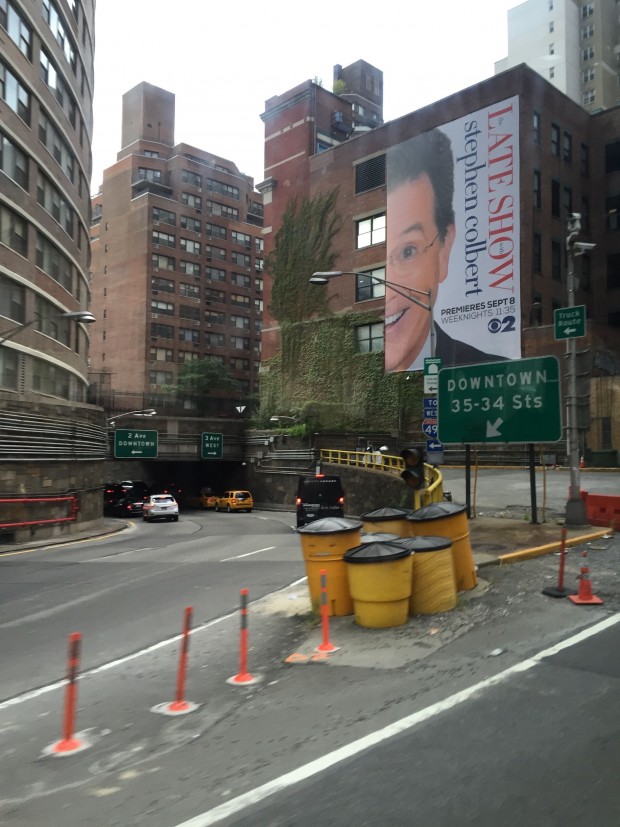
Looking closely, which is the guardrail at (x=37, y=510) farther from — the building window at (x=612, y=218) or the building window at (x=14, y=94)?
the building window at (x=612, y=218)

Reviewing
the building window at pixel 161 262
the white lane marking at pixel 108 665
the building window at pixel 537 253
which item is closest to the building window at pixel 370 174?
the building window at pixel 537 253

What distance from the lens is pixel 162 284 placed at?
286ft

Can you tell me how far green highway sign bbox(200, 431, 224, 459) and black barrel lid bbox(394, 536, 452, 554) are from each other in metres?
44.6

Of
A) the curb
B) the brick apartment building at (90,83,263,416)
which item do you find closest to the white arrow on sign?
the curb

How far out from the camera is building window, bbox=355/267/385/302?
2069 inches

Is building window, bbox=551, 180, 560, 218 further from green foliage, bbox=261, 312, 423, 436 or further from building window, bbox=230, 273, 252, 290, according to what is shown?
building window, bbox=230, 273, 252, 290

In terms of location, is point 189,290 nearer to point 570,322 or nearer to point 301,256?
point 301,256

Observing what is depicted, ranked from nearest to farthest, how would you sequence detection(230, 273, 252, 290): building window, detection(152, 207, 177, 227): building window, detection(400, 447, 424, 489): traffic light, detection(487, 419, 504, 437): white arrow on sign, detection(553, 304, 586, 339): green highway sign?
detection(400, 447, 424, 489): traffic light < detection(553, 304, 586, 339): green highway sign < detection(487, 419, 504, 437): white arrow on sign < detection(152, 207, 177, 227): building window < detection(230, 273, 252, 290): building window

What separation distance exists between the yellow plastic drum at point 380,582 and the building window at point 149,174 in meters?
93.3

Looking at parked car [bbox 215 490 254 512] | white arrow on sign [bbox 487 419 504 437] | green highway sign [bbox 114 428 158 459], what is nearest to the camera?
white arrow on sign [bbox 487 419 504 437]

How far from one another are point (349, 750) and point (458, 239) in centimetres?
4524

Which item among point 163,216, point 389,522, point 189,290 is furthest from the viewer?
point 189,290

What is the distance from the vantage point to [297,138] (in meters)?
64.4

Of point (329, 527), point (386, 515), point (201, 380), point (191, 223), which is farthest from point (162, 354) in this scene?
point (329, 527)
